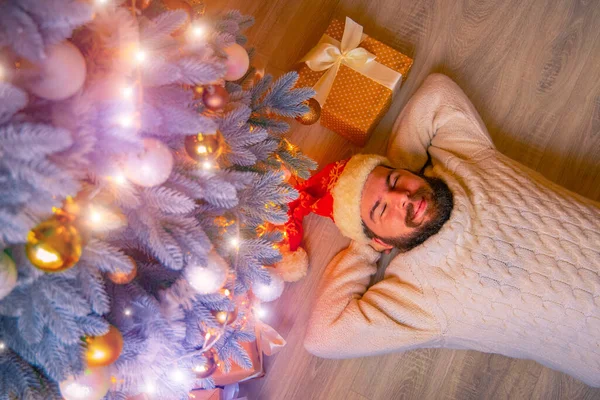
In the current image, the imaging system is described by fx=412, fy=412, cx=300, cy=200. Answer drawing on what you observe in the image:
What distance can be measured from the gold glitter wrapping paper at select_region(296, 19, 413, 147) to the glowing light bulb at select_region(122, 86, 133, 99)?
0.91 meters

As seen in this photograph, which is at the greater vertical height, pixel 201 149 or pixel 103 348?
pixel 201 149

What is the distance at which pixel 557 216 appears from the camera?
1.28 metres

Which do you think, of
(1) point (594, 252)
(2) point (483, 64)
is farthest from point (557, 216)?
(2) point (483, 64)

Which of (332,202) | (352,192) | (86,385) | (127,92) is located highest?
(127,92)

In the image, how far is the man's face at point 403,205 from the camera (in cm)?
130

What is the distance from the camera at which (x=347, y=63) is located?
5.00 feet

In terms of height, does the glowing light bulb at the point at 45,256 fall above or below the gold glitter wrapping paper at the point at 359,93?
below

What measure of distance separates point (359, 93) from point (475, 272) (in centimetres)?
74

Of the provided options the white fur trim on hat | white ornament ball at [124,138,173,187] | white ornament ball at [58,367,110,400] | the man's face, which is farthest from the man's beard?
white ornament ball at [58,367,110,400]

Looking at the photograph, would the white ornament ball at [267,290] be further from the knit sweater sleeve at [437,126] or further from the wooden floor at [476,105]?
the knit sweater sleeve at [437,126]

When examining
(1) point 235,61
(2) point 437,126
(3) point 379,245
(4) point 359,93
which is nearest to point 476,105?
(2) point 437,126

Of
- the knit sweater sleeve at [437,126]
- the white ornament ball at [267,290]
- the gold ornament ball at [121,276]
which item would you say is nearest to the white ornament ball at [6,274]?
the gold ornament ball at [121,276]

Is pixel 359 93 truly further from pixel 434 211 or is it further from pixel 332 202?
pixel 434 211

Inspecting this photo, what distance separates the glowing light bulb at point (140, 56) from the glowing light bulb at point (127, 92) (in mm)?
55
